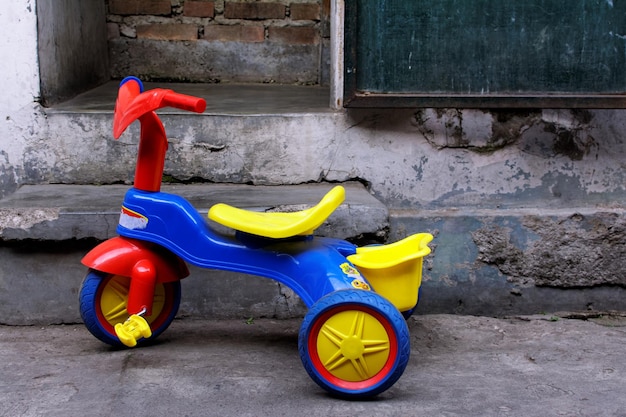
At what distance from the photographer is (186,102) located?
8.20 feet

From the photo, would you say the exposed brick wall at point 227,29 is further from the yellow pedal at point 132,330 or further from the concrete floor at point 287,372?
the yellow pedal at point 132,330

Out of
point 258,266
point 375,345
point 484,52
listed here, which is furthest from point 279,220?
point 484,52

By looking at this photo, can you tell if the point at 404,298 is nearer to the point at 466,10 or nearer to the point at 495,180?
the point at 495,180

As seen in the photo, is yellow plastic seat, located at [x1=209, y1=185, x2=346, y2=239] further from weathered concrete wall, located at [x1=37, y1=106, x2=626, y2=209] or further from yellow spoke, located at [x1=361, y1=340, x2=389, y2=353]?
weathered concrete wall, located at [x1=37, y1=106, x2=626, y2=209]

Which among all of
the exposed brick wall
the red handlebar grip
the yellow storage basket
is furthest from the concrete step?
the exposed brick wall

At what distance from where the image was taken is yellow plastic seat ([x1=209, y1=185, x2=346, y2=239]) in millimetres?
2529

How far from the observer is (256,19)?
5.48 metres

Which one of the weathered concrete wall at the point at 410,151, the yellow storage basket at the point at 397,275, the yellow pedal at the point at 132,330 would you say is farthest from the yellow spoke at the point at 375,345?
the weathered concrete wall at the point at 410,151

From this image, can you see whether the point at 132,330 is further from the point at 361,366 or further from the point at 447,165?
the point at 447,165

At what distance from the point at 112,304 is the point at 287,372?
67cm

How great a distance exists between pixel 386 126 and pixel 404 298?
3.37ft

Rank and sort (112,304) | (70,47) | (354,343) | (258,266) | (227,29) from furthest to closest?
(227,29) < (70,47) < (112,304) < (258,266) < (354,343)

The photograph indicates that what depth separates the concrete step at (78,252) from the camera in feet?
10.1

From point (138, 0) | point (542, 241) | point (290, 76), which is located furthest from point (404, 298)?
point (138, 0)
